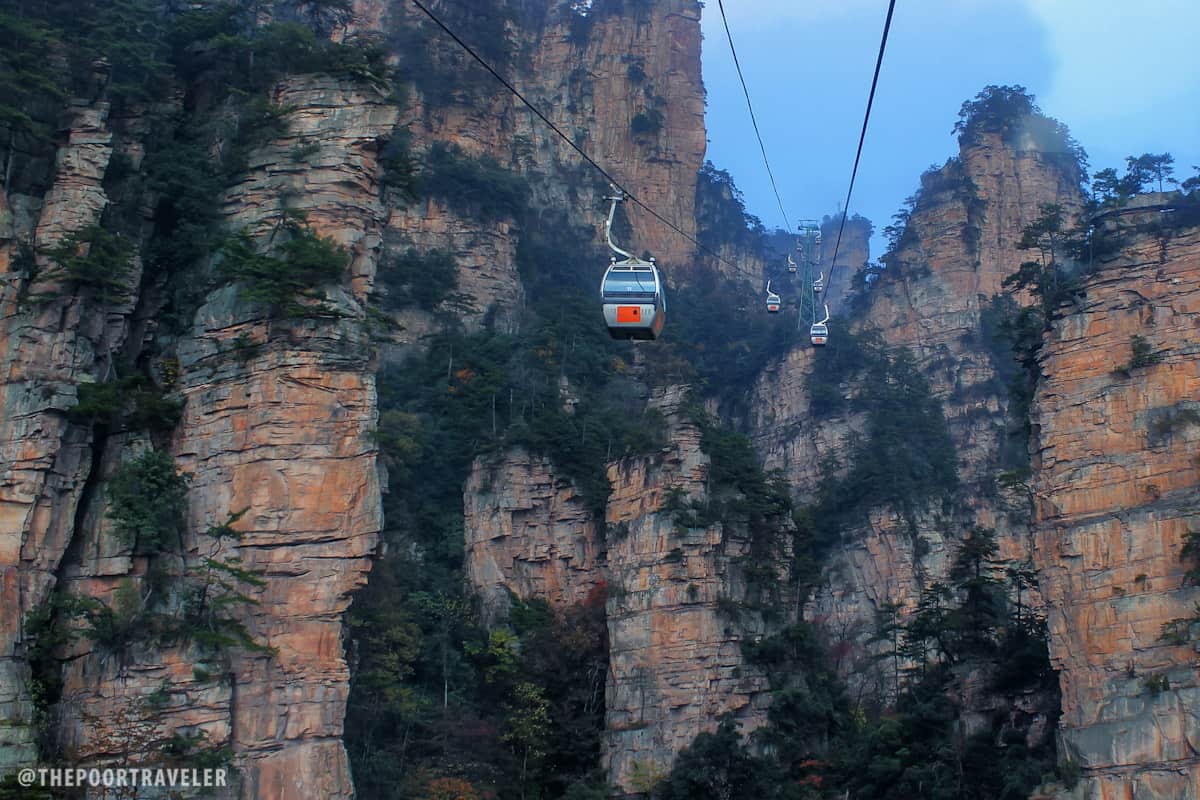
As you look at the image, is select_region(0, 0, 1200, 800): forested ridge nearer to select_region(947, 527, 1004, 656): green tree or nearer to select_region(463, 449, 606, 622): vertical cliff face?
select_region(947, 527, 1004, 656): green tree

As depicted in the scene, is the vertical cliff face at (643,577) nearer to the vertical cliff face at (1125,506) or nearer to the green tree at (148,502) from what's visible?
the vertical cliff face at (1125,506)

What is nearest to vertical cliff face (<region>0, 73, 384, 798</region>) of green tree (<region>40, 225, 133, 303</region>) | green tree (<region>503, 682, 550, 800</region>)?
green tree (<region>40, 225, 133, 303</region>)

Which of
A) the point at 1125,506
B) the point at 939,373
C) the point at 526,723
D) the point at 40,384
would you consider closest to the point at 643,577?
the point at 526,723

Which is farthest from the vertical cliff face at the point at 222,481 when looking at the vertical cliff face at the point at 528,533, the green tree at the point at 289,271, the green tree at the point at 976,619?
the green tree at the point at 976,619

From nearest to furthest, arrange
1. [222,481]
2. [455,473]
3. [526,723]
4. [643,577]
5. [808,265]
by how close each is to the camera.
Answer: [222,481], [526,723], [643,577], [455,473], [808,265]

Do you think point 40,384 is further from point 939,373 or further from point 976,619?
point 939,373
